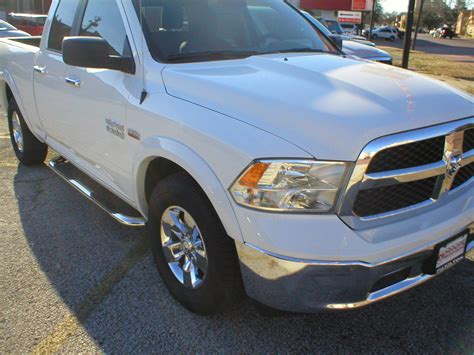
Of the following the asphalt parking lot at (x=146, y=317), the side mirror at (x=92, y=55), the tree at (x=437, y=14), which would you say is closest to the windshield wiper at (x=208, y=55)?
the side mirror at (x=92, y=55)

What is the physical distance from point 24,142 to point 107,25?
A: 8.25ft

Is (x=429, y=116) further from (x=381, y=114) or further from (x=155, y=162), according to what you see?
(x=155, y=162)

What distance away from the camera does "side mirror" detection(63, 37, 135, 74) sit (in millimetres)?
A: 2799

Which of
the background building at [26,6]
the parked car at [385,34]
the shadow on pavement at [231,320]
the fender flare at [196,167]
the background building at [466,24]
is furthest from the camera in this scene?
the background building at [466,24]

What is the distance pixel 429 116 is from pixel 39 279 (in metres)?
2.63

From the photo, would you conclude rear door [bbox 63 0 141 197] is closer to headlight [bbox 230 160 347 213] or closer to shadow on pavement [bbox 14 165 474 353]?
shadow on pavement [bbox 14 165 474 353]

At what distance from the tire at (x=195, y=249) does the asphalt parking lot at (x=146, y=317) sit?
190 millimetres

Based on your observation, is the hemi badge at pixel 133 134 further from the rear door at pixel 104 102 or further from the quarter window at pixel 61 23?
the quarter window at pixel 61 23

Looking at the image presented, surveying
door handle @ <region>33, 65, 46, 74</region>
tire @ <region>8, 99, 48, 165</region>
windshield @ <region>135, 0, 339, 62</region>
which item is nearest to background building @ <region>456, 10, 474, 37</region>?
tire @ <region>8, 99, 48, 165</region>

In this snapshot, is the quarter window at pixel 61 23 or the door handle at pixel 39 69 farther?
the door handle at pixel 39 69

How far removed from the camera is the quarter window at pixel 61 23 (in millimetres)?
3967

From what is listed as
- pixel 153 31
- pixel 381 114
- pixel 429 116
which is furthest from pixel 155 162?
pixel 429 116

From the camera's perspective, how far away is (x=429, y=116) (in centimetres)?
226

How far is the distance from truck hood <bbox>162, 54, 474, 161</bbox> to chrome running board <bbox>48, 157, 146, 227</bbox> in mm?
1042
